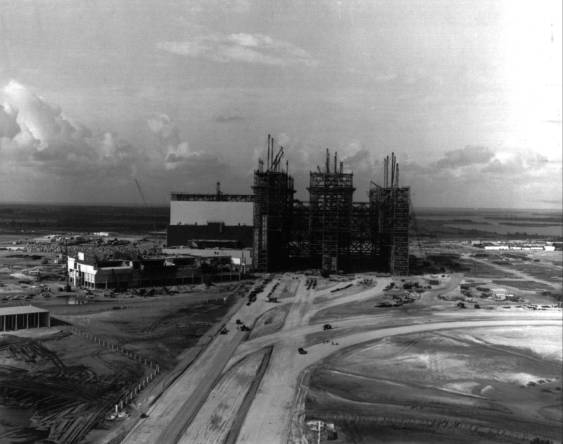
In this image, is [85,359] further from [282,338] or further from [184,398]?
[282,338]

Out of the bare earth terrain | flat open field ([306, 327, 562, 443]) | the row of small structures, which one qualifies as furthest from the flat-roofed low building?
flat open field ([306, 327, 562, 443])

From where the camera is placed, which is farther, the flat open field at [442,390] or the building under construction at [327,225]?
the building under construction at [327,225]

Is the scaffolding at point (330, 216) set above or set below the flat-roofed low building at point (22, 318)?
above

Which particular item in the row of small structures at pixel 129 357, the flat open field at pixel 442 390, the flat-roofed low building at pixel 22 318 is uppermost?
the flat-roofed low building at pixel 22 318

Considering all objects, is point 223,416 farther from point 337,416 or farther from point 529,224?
point 529,224

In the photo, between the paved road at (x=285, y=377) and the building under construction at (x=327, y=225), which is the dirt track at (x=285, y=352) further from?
the building under construction at (x=327, y=225)

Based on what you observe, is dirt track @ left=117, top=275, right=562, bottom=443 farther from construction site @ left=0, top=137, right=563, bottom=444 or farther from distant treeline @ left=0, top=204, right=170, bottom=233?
distant treeline @ left=0, top=204, right=170, bottom=233

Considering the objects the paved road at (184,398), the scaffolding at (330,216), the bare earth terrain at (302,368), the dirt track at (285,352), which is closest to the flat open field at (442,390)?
the bare earth terrain at (302,368)

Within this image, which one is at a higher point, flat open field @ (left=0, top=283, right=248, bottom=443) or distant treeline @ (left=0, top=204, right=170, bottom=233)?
distant treeline @ (left=0, top=204, right=170, bottom=233)

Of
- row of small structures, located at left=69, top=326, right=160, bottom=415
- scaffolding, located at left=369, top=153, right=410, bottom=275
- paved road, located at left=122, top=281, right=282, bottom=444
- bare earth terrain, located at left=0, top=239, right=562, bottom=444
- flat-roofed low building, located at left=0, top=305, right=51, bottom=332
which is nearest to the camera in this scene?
paved road, located at left=122, top=281, right=282, bottom=444
